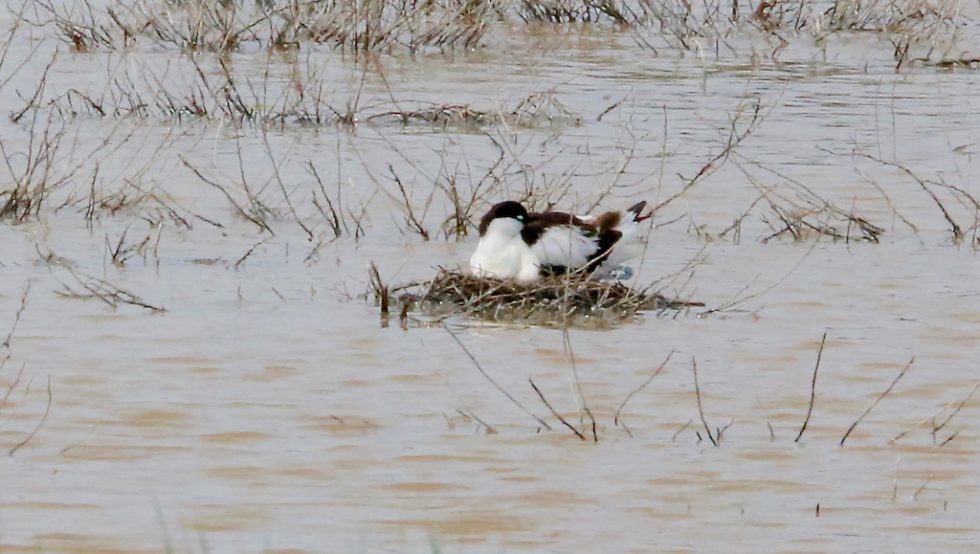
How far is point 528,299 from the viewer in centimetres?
761

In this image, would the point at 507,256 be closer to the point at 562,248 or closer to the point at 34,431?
the point at 562,248

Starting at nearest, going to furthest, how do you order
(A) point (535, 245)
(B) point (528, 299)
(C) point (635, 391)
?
(C) point (635, 391) < (B) point (528, 299) < (A) point (535, 245)

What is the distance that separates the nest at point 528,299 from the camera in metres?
7.61

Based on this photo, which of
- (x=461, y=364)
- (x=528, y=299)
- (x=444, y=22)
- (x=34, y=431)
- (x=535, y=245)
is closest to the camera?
(x=34, y=431)

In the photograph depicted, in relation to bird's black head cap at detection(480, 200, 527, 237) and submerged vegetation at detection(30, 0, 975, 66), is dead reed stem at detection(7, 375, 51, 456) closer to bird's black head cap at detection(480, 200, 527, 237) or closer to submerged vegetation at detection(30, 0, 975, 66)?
bird's black head cap at detection(480, 200, 527, 237)

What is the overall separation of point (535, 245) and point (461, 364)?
1014 mm

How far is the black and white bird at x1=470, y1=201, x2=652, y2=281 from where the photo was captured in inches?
307

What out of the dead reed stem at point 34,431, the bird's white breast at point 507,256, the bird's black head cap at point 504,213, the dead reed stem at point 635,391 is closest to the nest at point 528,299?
the bird's white breast at point 507,256

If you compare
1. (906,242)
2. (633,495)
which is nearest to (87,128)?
(906,242)

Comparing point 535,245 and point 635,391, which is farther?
point 535,245

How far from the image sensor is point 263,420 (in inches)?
240

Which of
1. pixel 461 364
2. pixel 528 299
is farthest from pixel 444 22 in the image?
pixel 461 364

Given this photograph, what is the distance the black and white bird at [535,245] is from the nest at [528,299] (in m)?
0.10

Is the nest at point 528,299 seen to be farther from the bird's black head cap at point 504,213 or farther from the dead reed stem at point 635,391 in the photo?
the dead reed stem at point 635,391
